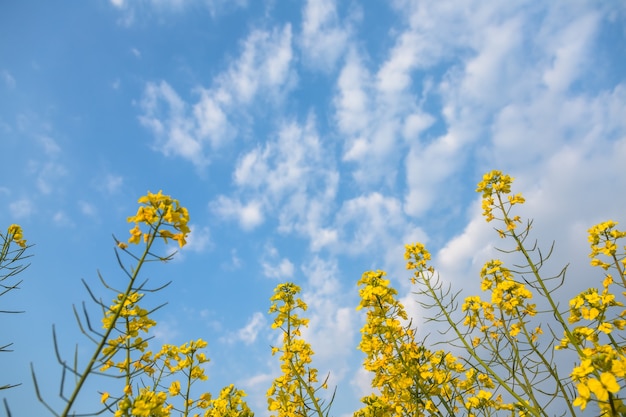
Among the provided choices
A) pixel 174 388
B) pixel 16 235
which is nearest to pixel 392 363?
pixel 174 388

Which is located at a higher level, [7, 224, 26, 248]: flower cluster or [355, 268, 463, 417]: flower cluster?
[7, 224, 26, 248]: flower cluster

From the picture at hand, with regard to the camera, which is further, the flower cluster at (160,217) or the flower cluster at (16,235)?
the flower cluster at (16,235)

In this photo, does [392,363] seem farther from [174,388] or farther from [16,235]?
[16,235]

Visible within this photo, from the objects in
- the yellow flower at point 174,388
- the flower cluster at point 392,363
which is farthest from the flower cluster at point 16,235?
the flower cluster at point 392,363

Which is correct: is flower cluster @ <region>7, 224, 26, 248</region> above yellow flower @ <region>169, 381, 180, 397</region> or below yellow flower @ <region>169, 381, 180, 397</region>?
above

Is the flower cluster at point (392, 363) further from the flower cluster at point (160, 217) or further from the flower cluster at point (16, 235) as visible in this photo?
the flower cluster at point (16, 235)

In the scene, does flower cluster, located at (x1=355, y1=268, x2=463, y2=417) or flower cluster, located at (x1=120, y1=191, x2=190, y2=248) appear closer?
flower cluster, located at (x1=120, y1=191, x2=190, y2=248)

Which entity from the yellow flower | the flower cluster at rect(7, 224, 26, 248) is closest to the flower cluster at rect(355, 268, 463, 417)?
the yellow flower

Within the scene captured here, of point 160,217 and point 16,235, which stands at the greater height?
point 16,235

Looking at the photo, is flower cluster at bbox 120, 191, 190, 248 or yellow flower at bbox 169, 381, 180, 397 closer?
flower cluster at bbox 120, 191, 190, 248

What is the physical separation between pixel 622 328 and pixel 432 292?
7.50 ft

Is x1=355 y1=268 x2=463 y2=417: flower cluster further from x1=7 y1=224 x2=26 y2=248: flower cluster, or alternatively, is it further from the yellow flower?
x1=7 y1=224 x2=26 y2=248: flower cluster

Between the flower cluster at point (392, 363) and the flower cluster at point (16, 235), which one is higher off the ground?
the flower cluster at point (16, 235)

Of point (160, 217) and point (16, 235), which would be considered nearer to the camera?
point (160, 217)
